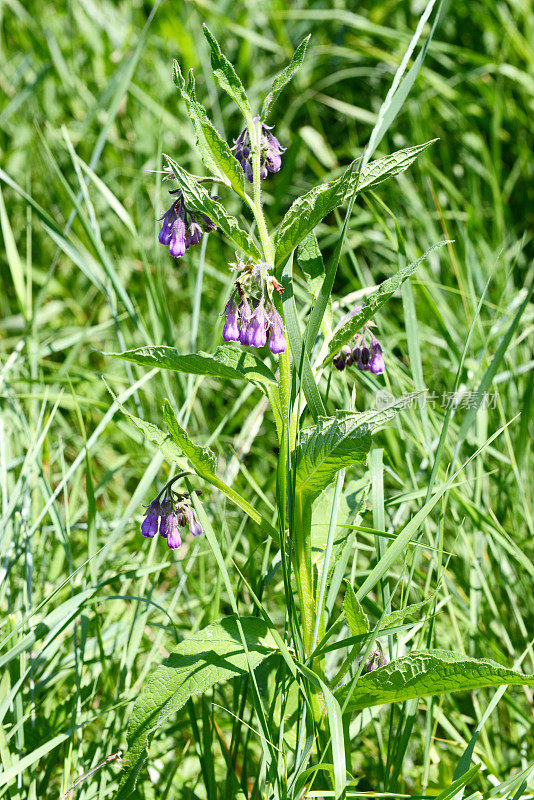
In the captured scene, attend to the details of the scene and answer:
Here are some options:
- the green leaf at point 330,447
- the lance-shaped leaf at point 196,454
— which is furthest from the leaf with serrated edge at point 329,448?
the lance-shaped leaf at point 196,454

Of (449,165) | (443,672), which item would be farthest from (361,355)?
(449,165)

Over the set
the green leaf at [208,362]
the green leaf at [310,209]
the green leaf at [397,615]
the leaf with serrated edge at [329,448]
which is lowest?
the green leaf at [397,615]

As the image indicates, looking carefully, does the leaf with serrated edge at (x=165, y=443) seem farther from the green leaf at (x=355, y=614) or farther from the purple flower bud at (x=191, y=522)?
the green leaf at (x=355, y=614)

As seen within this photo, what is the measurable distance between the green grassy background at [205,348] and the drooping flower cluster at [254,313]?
17.4 inches

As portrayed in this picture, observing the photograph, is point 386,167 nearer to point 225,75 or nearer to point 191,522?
point 225,75

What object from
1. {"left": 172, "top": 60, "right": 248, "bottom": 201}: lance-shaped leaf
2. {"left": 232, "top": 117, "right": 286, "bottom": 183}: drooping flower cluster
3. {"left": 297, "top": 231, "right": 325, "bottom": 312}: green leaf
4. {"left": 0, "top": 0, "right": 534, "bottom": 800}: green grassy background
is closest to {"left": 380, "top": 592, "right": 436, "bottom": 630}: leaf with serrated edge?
{"left": 0, "top": 0, "right": 534, "bottom": 800}: green grassy background

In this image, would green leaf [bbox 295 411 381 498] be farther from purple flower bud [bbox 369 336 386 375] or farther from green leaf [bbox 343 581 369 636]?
purple flower bud [bbox 369 336 386 375]

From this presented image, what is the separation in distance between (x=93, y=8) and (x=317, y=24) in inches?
45.5

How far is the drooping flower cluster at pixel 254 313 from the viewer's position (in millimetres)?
1417

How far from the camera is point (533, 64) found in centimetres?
349

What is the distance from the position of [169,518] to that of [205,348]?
1390mm

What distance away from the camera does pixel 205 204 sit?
1.40 m

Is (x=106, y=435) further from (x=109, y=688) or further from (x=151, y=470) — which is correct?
(x=109, y=688)

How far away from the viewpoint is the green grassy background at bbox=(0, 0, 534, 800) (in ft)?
6.08
